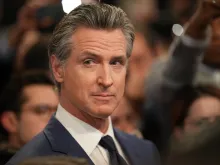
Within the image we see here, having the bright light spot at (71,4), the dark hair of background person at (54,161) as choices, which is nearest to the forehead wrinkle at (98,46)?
the dark hair of background person at (54,161)

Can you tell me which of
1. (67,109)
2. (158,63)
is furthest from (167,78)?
(67,109)

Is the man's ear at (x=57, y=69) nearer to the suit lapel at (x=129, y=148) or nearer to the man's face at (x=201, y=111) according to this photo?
the suit lapel at (x=129, y=148)

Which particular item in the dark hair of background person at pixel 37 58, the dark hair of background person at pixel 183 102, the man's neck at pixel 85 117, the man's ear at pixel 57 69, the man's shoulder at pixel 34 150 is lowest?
the dark hair of background person at pixel 37 58

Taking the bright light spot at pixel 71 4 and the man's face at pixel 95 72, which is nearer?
the man's face at pixel 95 72

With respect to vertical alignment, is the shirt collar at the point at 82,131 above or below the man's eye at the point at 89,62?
below

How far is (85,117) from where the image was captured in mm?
2688

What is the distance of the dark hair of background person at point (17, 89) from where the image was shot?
392cm

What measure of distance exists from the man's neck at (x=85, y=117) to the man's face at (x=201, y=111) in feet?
3.65

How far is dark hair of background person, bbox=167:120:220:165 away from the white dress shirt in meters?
0.77

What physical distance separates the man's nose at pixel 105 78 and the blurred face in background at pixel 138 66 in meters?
1.79

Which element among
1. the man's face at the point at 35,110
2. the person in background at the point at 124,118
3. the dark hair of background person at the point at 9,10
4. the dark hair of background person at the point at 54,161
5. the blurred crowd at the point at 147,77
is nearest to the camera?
the dark hair of background person at the point at 54,161

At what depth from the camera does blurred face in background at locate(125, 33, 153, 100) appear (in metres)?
4.47

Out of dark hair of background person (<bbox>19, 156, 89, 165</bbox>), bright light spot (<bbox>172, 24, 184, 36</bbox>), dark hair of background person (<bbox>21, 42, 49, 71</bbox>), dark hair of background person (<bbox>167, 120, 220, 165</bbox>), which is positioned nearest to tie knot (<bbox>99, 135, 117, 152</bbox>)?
dark hair of background person (<bbox>19, 156, 89, 165</bbox>)

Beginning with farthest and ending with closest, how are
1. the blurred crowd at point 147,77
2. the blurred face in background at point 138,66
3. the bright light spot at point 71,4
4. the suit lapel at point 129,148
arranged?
the blurred face in background at point 138,66, the blurred crowd at point 147,77, the bright light spot at point 71,4, the suit lapel at point 129,148
